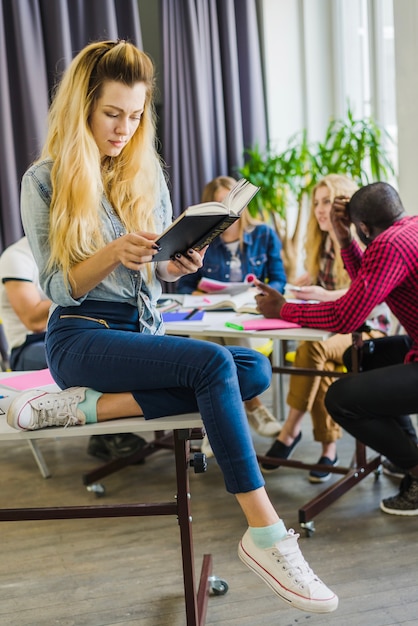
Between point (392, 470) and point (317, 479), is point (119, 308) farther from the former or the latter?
point (392, 470)

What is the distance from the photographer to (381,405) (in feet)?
7.45

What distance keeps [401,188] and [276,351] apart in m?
1.04

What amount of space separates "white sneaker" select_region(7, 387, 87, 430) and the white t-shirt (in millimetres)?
1249

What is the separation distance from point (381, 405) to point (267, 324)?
17.7 inches

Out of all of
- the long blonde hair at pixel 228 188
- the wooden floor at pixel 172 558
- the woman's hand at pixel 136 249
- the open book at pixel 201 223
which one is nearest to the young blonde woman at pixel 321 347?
the wooden floor at pixel 172 558

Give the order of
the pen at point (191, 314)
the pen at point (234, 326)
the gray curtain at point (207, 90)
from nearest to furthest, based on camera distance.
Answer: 1. the pen at point (234, 326)
2. the pen at point (191, 314)
3. the gray curtain at point (207, 90)

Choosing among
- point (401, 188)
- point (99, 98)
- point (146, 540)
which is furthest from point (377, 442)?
point (401, 188)

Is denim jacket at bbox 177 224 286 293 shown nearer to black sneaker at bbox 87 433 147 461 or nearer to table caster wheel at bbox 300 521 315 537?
black sneaker at bbox 87 433 147 461

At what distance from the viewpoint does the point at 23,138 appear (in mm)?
4484

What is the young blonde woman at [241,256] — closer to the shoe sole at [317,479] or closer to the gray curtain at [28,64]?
the shoe sole at [317,479]

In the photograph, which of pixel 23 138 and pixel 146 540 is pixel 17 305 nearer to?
pixel 146 540

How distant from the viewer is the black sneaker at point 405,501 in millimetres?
2422

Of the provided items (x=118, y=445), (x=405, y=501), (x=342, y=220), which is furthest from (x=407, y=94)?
(x=118, y=445)

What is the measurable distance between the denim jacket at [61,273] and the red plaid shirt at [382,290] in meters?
0.59
